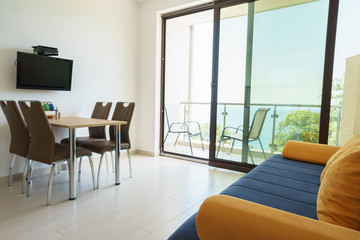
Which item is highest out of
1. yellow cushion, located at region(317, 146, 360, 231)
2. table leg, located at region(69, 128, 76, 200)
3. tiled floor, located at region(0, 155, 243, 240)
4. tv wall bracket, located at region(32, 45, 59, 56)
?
tv wall bracket, located at region(32, 45, 59, 56)

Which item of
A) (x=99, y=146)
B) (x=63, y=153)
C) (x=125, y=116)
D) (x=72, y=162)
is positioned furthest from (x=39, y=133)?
(x=125, y=116)

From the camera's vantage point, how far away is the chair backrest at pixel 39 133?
2.11 metres

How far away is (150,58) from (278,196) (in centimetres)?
354

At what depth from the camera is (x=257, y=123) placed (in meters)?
3.25

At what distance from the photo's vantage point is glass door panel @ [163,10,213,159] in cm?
534

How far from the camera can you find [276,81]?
307cm

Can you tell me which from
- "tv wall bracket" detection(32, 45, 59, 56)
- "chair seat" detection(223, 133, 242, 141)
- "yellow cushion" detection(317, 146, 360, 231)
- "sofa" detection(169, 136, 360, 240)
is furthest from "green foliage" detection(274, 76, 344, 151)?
"tv wall bracket" detection(32, 45, 59, 56)

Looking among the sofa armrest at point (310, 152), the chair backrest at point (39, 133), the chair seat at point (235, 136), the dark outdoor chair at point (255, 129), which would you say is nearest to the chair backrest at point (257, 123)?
the dark outdoor chair at point (255, 129)

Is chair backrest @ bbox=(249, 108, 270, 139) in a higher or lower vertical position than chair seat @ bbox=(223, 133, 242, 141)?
higher

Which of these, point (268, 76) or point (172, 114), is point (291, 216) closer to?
point (268, 76)

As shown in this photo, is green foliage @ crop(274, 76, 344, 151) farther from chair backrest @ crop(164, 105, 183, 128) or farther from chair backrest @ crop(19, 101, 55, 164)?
chair backrest @ crop(19, 101, 55, 164)

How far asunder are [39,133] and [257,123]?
2.73 m

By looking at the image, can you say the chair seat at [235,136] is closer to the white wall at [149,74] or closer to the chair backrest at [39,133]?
the white wall at [149,74]

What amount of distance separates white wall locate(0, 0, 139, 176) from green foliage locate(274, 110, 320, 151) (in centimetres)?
270
